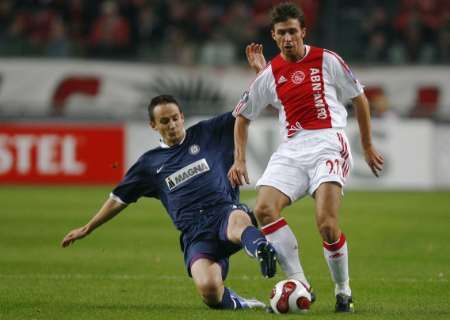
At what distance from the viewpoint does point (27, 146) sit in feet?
69.6

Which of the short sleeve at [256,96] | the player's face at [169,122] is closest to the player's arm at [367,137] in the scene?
the short sleeve at [256,96]

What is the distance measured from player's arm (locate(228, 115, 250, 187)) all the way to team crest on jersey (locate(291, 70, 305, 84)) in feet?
1.44

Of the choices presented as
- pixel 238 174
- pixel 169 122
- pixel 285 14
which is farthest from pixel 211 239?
pixel 285 14

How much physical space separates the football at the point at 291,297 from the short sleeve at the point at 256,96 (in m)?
1.30

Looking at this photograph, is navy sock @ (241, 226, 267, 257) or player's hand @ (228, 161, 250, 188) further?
player's hand @ (228, 161, 250, 188)

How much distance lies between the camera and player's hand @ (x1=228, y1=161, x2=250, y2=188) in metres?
7.41

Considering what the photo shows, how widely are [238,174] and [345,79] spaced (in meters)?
1.02

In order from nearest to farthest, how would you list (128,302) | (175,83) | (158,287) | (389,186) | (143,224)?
1. (128,302)
2. (158,287)
3. (143,224)
4. (389,186)
5. (175,83)

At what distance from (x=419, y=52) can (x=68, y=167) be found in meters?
7.72

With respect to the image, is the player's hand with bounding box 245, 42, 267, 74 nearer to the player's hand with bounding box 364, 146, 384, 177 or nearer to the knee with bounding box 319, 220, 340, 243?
the player's hand with bounding box 364, 146, 384, 177

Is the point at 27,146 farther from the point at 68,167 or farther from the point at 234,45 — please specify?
the point at 234,45

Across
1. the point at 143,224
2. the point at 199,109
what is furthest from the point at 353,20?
the point at 143,224

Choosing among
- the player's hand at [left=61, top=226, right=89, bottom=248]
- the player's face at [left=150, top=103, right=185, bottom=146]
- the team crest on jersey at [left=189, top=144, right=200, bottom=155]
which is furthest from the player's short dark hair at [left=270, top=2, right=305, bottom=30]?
the player's hand at [left=61, top=226, right=89, bottom=248]

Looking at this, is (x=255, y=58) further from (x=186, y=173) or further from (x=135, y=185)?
(x=135, y=185)
